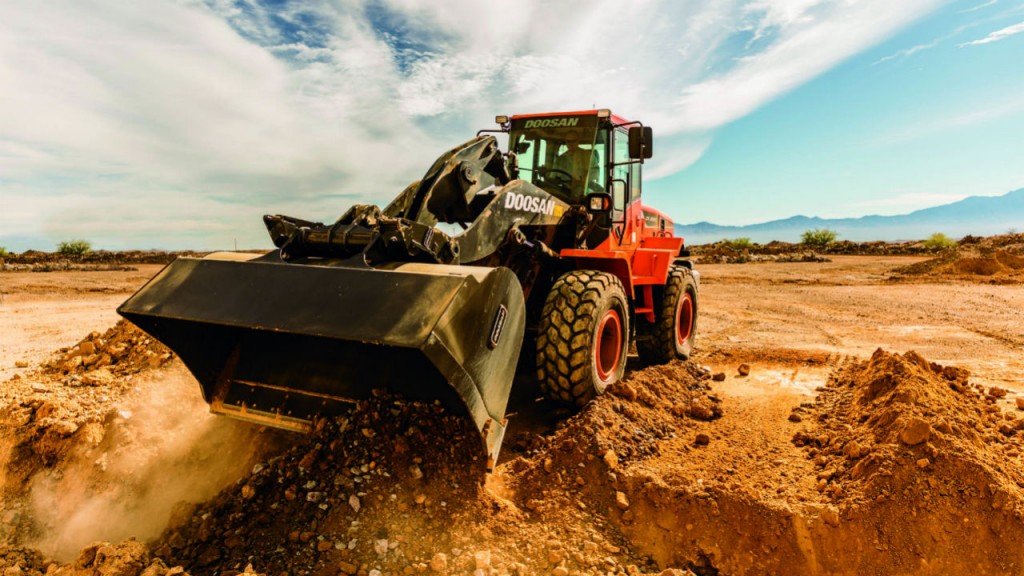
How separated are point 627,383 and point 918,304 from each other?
1098 cm

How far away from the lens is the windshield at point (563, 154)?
625cm

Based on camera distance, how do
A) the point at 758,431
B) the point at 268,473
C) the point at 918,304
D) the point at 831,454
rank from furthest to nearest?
the point at 918,304 < the point at 758,431 < the point at 831,454 < the point at 268,473

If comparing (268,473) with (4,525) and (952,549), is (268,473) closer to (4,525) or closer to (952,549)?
(4,525)

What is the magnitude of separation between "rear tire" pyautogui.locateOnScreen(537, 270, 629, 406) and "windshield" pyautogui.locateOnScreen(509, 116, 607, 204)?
62.2 inches

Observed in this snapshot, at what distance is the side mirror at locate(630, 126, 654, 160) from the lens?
5887 mm

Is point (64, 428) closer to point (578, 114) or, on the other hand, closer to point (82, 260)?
point (578, 114)

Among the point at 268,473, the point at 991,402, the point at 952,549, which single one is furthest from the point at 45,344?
the point at 991,402

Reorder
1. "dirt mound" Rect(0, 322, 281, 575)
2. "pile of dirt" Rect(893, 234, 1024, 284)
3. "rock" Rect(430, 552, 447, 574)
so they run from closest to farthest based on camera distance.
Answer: "rock" Rect(430, 552, 447, 574) < "dirt mound" Rect(0, 322, 281, 575) < "pile of dirt" Rect(893, 234, 1024, 284)

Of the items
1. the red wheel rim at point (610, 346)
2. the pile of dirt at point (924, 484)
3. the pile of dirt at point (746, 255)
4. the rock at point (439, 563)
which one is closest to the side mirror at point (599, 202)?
the red wheel rim at point (610, 346)

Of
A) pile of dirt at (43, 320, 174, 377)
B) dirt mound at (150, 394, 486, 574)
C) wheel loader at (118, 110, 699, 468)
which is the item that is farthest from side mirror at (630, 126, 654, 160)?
pile of dirt at (43, 320, 174, 377)

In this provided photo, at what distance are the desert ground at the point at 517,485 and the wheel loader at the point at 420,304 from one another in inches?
12.4

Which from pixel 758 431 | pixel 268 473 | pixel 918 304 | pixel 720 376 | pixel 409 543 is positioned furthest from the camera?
pixel 918 304

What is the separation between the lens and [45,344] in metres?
8.99

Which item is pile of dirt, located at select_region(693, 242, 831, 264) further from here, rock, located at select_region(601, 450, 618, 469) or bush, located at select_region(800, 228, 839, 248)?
rock, located at select_region(601, 450, 618, 469)
